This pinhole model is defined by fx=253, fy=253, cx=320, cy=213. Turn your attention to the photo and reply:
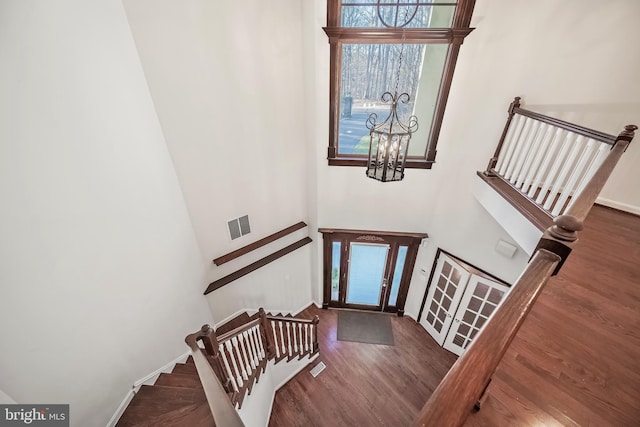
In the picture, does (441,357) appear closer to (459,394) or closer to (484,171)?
(484,171)

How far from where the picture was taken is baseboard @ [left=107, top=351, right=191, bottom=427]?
2403 millimetres

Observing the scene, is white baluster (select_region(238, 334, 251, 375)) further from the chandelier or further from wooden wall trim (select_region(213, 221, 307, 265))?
the chandelier

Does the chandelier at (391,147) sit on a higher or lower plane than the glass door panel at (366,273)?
higher

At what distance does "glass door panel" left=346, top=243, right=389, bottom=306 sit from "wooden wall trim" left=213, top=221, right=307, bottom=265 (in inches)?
45.8

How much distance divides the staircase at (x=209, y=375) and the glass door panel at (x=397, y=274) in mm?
1985

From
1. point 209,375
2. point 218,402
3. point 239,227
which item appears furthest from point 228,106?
point 218,402

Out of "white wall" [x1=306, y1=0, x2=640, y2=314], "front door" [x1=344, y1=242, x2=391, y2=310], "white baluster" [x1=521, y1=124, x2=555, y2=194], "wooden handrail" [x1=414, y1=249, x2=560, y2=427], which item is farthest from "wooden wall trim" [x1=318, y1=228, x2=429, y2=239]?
"wooden handrail" [x1=414, y1=249, x2=560, y2=427]

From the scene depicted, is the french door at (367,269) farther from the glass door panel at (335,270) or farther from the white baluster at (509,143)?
the white baluster at (509,143)

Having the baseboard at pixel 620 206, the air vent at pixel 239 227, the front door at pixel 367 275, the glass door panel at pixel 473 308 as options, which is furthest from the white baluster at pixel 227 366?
the baseboard at pixel 620 206

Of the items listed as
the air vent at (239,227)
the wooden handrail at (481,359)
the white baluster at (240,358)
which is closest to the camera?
the wooden handrail at (481,359)

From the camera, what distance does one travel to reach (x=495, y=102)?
3.03 meters

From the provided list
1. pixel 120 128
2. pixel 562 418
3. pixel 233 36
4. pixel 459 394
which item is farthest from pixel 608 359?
pixel 233 36

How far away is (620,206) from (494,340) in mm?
3665

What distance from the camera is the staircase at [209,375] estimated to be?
2.10 metres
